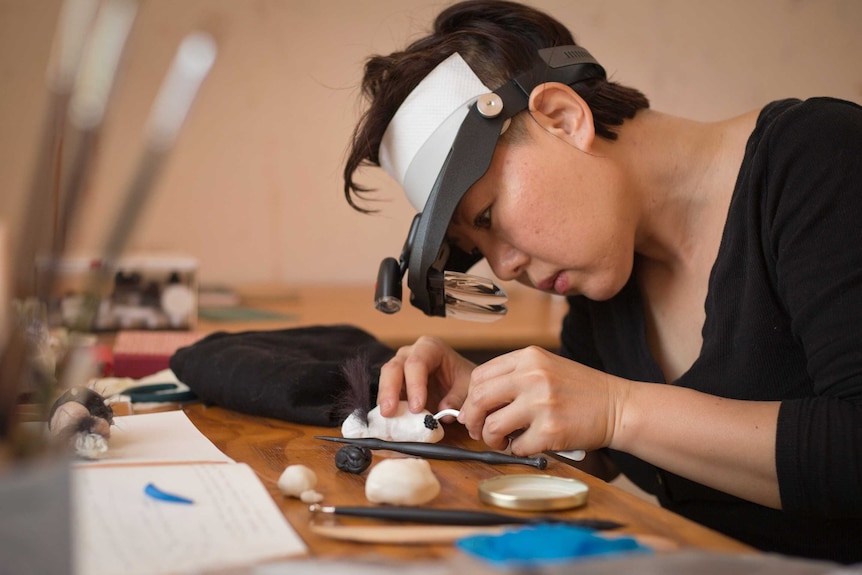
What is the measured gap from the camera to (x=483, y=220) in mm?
1195

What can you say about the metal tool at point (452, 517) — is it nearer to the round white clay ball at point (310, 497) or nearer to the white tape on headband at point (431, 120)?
the round white clay ball at point (310, 497)

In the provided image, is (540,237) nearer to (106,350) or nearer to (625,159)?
(625,159)

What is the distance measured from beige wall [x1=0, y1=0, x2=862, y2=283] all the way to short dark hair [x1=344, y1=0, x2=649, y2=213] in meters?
1.44

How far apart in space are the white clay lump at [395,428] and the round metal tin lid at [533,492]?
0.18 meters

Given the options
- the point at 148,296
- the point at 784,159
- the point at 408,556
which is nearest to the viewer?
the point at 408,556

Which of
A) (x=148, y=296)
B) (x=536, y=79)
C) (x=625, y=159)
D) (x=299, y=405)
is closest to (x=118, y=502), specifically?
(x=299, y=405)

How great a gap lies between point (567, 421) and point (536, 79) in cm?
48

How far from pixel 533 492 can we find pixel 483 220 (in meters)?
0.49

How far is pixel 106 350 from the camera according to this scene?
Result: 5.34ft

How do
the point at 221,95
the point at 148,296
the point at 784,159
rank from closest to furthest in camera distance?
the point at 784,159 < the point at 148,296 < the point at 221,95

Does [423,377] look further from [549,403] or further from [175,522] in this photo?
[175,522]

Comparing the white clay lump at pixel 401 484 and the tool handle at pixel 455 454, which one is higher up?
the white clay lump at pixel 401 484

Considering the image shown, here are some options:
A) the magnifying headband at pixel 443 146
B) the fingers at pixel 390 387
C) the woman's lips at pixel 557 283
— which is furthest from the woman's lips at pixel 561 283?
the fingers at pixel 390 387

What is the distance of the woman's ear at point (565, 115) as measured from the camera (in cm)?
116
